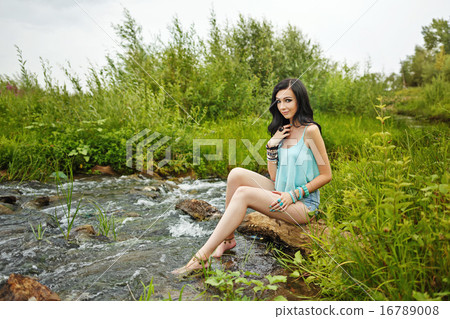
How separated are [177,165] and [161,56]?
4125mm

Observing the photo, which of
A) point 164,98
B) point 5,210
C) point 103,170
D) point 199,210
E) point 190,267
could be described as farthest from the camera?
point 164,98

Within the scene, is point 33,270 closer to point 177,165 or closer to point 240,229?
point 240,229

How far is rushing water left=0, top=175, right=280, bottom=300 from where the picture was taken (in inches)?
86.7

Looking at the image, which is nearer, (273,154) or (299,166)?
(299,166)

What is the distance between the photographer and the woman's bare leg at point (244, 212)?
100 inches

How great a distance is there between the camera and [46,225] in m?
3.23

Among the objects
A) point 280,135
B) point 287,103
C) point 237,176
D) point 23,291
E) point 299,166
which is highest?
point 287,103

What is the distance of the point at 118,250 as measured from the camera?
9.15ft

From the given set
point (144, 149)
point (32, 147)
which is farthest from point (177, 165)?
point (32, 147)

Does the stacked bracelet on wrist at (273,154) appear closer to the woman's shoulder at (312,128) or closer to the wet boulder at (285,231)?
the woman's shoulder at (312,128)

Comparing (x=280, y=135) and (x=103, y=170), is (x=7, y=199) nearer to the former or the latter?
(x=103, y=170)

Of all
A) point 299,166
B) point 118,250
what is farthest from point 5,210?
point 299,166

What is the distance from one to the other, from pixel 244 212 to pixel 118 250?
1.21 meters

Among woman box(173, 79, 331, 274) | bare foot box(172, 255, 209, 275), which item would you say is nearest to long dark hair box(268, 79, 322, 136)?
woman box(173, 79, 331, 274)
